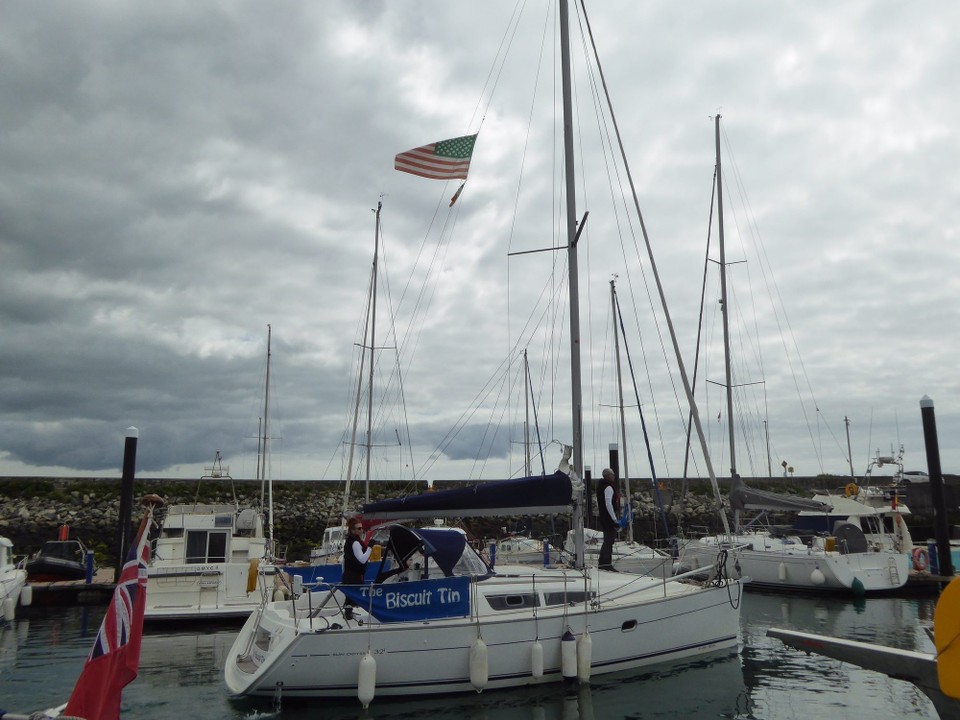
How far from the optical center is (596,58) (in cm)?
1588

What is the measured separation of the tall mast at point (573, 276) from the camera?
12.5 meters

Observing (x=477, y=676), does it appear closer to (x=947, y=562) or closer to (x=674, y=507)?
(x=947, y=562)

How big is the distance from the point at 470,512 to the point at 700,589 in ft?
14.3

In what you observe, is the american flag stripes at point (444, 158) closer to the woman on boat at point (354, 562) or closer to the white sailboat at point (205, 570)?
the woman on boat at point (354, 562)

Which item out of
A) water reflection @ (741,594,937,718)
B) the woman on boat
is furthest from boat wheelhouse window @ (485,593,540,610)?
water reflection @ (741,594,937,718)

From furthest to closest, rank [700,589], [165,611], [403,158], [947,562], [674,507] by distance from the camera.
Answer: [674,507], [947,562], [165,611], [403,158], [700,589]

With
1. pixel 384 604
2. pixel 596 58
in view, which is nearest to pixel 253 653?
pixel 384 604

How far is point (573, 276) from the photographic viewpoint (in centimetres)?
1327

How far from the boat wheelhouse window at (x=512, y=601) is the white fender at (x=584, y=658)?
0.92m

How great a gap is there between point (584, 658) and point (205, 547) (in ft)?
42.2

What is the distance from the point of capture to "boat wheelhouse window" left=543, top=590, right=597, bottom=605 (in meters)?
11.3

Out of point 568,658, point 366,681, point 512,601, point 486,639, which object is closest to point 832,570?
point 568,658

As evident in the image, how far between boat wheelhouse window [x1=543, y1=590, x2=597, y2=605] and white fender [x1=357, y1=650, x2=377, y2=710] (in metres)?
3.03

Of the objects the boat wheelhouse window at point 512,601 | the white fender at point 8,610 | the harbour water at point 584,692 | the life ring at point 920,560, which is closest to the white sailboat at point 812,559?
the life ring at point 920,560
